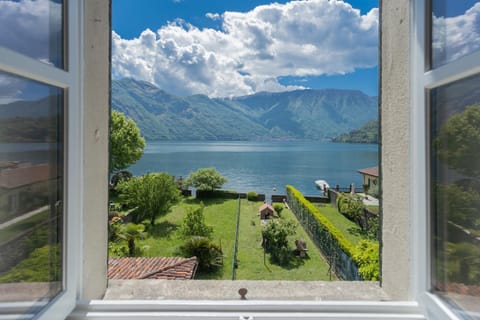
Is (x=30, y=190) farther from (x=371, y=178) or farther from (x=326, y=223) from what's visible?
(x=371, y=178)

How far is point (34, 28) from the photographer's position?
27.4 inches

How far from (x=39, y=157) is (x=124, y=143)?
1390 centimetres

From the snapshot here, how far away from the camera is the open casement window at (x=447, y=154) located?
0.68 m

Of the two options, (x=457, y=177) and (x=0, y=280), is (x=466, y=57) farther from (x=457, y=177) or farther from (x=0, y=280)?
(x=0, y=280)

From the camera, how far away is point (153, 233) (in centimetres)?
959

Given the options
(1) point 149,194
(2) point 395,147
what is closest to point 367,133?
(2) point 395,147

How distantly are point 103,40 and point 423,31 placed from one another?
115cm

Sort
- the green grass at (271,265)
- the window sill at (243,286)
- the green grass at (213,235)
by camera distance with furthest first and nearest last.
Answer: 1. the green grass at (213,235)
2. the green grass at (271,265)
3. the window sill at (243,286)

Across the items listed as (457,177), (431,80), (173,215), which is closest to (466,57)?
(431,80)

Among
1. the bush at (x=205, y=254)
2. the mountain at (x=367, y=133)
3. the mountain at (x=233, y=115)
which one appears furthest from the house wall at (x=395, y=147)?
the mountain at (x=233, y=115)

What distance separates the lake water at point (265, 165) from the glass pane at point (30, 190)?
10.8 m

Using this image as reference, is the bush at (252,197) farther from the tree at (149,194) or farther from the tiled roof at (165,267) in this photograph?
the tiled roof at (165,267)

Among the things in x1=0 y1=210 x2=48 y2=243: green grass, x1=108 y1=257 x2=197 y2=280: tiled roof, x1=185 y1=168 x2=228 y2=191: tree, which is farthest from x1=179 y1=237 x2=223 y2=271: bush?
x1=185 y1=168 x2=228 y2=191: tree

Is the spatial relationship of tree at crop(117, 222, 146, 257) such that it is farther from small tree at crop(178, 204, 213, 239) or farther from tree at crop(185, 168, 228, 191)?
tree at crop(185, 168, 228, 191)
